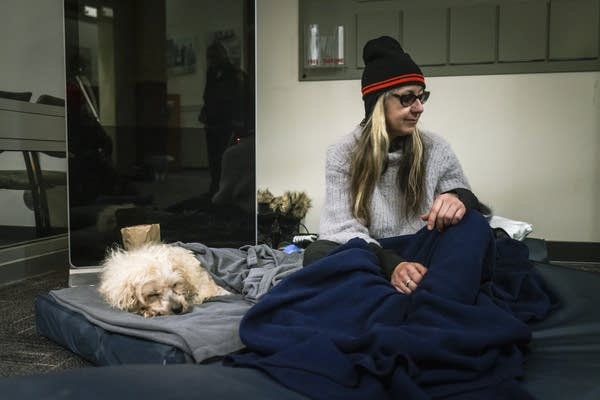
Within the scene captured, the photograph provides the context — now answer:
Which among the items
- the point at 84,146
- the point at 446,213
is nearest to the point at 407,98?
the point at 446,213

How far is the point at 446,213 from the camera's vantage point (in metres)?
1.28

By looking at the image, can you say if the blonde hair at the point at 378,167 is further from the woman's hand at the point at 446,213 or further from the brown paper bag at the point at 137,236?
the brown paper bag at the point at 137,236

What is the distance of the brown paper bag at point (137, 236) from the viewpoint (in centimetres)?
219

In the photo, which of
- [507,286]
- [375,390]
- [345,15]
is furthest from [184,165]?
[375,390]

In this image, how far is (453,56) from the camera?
2.98 m

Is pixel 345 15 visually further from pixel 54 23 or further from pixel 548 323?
pixel 548 323

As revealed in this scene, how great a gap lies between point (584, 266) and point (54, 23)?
336 cm

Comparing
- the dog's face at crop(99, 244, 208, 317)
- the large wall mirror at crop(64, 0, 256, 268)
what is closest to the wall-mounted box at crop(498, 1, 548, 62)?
the large wall mirror at crop(64, 0, 256, 268)

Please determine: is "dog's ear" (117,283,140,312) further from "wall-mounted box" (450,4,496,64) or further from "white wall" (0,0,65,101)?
"wall-mounted box" (450,4,496,64)

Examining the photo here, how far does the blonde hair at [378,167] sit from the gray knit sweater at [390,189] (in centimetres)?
2

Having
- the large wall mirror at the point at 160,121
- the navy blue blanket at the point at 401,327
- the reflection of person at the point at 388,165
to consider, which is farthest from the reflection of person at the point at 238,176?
the navy blue blanket at the point at 401,327

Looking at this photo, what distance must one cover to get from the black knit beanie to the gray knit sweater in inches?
7.9

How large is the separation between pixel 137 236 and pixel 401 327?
1.49 m

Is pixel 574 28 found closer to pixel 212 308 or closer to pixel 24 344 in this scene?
pixel 212 308
